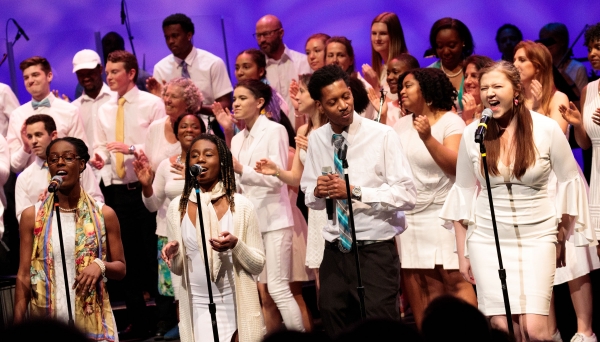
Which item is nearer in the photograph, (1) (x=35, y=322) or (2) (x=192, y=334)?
(1) (x=35, y=322)

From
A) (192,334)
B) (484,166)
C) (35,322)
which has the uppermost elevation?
(484,166)

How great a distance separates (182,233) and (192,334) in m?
0.60

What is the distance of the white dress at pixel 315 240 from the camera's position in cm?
687

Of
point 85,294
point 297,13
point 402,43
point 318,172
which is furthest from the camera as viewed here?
point 297,13

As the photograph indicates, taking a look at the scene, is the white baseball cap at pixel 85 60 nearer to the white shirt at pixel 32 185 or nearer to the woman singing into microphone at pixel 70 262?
the white shirt at pixel 32 185

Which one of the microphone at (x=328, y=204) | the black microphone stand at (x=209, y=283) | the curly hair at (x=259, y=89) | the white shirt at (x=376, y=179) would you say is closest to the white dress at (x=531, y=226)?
the white shirt at (x=376, y=179)

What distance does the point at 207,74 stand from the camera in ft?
30.0

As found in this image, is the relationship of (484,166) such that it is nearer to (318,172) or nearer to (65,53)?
(318,172)

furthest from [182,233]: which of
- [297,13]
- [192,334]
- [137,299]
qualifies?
[297,13]

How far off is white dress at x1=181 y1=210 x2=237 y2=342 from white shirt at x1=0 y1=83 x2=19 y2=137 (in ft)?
14.6

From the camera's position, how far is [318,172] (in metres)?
5.84

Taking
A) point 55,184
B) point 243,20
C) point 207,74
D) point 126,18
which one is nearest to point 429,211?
point 55,184

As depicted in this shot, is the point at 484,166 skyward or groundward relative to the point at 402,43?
groundward

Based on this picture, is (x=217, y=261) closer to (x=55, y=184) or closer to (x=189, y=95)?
(x=55, y=184)
